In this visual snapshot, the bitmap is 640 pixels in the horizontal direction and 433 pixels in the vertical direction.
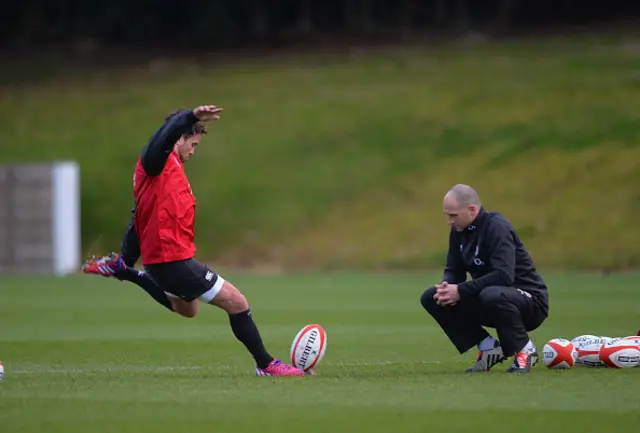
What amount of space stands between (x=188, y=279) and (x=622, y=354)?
3.88 meters

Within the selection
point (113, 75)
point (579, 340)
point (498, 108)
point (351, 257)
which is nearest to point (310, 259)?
point (351, 257)

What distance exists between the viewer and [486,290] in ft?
33.2

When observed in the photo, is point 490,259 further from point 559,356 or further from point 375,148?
point 375,148

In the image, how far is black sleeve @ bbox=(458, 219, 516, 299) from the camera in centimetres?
1016

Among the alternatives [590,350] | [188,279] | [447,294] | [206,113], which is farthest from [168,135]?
[590,350]

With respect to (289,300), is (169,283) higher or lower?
higher

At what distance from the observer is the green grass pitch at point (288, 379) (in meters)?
7.66

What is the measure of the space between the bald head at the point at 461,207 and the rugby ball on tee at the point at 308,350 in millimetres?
1557

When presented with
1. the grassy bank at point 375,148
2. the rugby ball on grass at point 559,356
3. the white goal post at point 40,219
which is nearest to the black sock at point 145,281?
the rugby ball on grass at point 559,356

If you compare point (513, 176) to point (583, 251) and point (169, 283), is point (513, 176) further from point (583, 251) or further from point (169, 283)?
point (169, 283)

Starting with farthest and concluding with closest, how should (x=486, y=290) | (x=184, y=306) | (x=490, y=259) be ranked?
1. (x=184, y=306)
2. (x=490, y=259)
3. (x=486, y=290)

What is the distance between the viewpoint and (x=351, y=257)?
31.9 meters

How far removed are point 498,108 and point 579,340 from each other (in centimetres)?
2774

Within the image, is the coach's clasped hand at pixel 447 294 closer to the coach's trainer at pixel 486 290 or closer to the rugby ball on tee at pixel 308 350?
the coach's trainer at pixel 486 290
